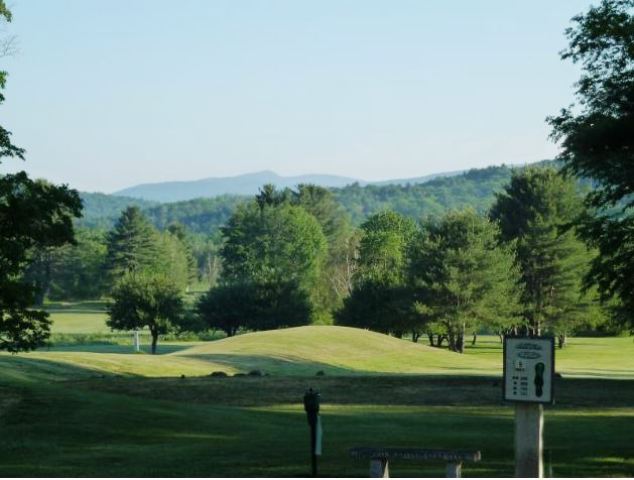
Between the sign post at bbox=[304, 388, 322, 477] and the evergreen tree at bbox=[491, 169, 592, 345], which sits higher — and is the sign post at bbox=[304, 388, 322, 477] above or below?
below

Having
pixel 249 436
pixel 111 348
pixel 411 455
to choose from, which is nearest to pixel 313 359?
pixel 111 348

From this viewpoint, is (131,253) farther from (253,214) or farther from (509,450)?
(509,450)

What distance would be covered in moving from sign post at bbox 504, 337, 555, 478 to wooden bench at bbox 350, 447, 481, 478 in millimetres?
682

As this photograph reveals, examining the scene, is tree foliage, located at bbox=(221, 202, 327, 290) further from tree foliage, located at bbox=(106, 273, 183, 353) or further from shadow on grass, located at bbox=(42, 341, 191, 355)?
tree foliage, located at bbox=(106, 273, 183, 353)

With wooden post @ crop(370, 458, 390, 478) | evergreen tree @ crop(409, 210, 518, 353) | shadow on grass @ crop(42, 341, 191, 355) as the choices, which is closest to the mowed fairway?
wooden post @ crop(370, 458, 390, 478)

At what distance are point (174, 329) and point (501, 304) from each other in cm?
2778

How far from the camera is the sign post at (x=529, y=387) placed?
15109 mm

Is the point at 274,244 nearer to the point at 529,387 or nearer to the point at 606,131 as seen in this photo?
the point at 606,131

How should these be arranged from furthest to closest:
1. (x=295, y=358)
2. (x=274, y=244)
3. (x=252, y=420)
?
(x=274, y=244)
(x=295, y=358)
(x=252, y=420)

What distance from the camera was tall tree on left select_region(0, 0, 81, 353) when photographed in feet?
98.6

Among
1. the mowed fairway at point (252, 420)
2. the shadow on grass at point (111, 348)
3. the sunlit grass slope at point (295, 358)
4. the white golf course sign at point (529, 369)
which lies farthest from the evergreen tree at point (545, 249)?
the white golf course sign at point (529, 369)

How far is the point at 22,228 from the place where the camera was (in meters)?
30.2

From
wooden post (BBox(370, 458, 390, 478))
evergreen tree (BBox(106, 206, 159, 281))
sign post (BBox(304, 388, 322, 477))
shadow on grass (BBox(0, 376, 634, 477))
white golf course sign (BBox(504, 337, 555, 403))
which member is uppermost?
evergreen tree (BBox(106, 206, 159, 281))

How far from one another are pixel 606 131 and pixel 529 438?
70.3ft
